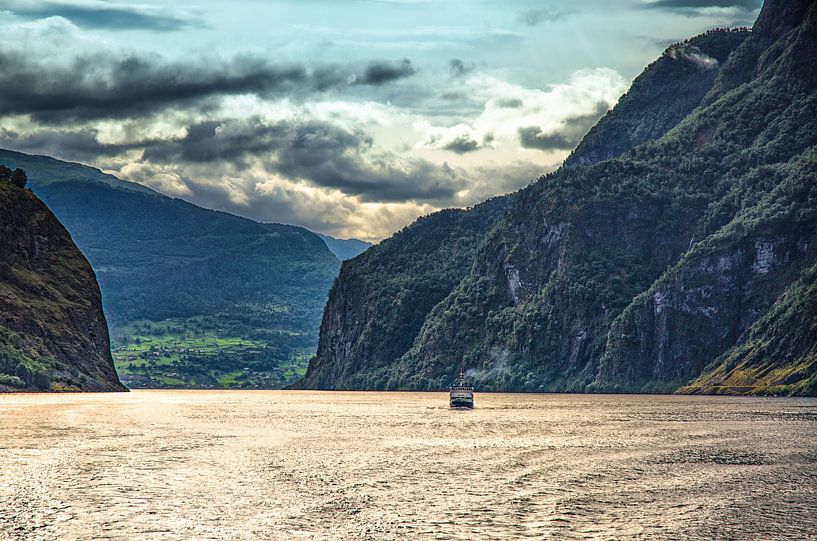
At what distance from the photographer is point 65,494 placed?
81.3 meters

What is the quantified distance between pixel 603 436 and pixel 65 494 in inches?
3167

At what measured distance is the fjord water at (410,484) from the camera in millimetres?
66875

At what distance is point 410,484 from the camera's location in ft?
291

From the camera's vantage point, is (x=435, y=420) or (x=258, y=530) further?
(x=435, y=420)

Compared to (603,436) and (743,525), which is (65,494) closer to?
(743,525)

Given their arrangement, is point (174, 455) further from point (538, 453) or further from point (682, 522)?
point (682, 522)

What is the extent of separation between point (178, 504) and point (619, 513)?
3178cm

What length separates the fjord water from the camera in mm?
66875

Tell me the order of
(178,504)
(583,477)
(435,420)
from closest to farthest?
(178,504)
(583,477)
(435,420)

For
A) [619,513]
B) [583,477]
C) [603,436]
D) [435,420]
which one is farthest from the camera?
[435,420]

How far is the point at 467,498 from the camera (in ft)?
262

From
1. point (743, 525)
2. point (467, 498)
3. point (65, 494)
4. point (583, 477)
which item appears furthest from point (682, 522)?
point (65, 494)

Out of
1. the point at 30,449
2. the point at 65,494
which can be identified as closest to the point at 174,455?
the point at 30,449

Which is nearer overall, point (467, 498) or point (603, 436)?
point (467, 498)
